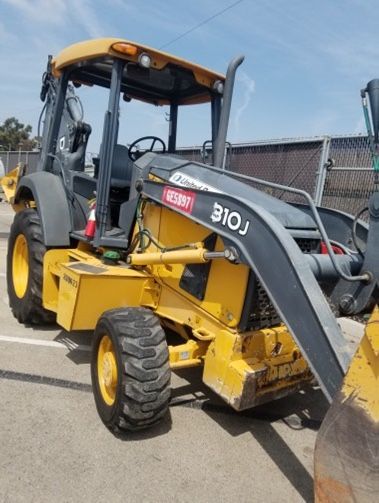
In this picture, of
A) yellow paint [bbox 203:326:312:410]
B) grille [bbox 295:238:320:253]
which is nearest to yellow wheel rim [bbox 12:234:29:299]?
yellow paint [bbox 203:326:312:410]

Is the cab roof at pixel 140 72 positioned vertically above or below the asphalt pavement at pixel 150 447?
above

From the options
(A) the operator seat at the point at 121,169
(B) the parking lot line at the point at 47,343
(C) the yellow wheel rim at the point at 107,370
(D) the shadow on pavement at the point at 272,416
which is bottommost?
(B) the parking lot line at the point at 47,343

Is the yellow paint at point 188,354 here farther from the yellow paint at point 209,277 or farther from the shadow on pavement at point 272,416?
the shadow on pavement at point 272,416

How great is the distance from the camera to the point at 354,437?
2.10 meters

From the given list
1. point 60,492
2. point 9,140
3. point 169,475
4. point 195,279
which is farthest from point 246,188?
point 9,140

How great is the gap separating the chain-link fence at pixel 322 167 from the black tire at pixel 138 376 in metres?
3.13

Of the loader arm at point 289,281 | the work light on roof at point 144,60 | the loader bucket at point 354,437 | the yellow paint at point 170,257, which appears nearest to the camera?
the loader bucket at point 354,437

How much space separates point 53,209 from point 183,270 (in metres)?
1.76

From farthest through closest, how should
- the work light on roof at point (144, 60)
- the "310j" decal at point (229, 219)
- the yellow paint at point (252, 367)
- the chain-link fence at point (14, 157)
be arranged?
the chain-link fence at point (14, 157)
the work light on roof at point (144, 60)
the yellow paint at point (252, 367)
the "310j" decal at point (229, 219)

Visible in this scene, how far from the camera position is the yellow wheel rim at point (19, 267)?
5328 millimetres

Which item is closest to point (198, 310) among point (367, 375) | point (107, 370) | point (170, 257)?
point (170, 257)

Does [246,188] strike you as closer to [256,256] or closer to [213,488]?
[256,256]

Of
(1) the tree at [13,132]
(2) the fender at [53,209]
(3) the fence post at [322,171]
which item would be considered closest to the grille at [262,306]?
(2) the fender at [53,209]

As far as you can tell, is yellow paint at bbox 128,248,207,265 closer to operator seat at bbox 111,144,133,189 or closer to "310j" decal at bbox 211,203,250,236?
"310j" decal at bbox 211,203,250,236
